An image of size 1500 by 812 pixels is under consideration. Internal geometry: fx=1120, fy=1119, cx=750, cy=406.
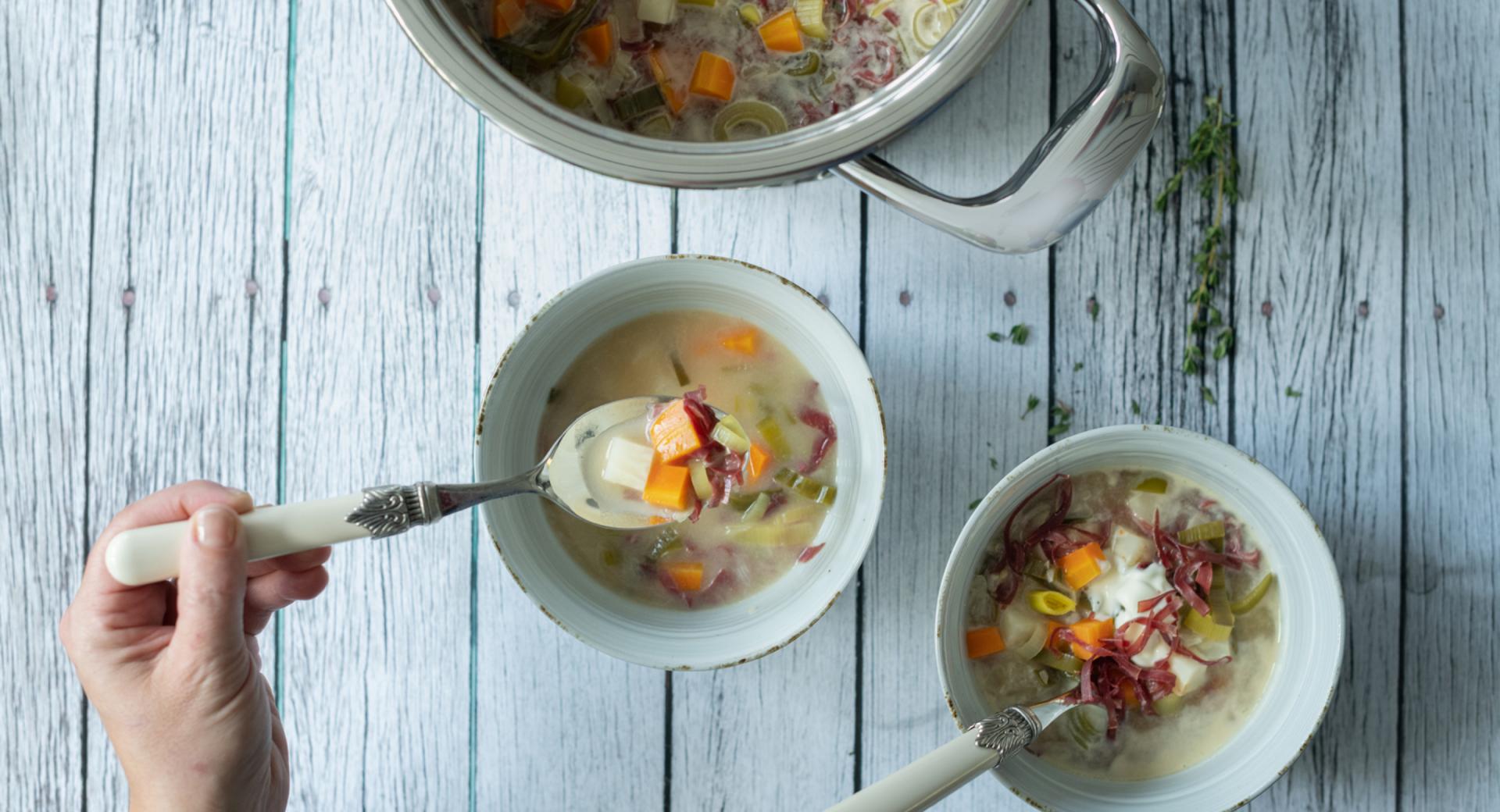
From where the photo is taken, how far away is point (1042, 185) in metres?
0.89

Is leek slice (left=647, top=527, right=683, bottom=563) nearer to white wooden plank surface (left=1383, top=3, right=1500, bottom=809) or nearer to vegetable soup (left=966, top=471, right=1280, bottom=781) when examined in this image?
vegetable soup (left=966, top=471, right=1280, bottom=781)

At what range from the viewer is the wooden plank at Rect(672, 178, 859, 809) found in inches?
46.3

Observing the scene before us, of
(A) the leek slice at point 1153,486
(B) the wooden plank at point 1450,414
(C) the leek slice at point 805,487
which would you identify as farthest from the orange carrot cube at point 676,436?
(B) the wooden plank at point 1450,414

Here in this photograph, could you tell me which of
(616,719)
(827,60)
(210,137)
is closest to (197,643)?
(616,719)

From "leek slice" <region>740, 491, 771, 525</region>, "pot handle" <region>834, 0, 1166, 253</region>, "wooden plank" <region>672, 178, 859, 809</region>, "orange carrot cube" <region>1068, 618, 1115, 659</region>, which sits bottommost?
"wooden plank" <region>672, 178, 859, 809</region>

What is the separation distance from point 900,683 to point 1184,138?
64cm

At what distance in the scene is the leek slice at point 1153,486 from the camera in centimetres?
111

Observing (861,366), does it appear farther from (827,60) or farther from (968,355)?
(827,60)

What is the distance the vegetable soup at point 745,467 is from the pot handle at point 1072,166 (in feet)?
0.92

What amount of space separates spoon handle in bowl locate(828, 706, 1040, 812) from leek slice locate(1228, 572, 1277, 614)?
244mm

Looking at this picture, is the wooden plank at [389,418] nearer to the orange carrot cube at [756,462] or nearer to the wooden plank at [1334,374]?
the orange carrot cube at [756,462]

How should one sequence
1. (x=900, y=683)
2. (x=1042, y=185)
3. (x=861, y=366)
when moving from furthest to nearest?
(x=900, y=683) < (x=861, y=366) < (x=1042, y=185)

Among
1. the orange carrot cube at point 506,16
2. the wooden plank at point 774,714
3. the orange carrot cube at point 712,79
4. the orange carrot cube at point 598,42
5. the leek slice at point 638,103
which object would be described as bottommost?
the wooden plank at point 774,714

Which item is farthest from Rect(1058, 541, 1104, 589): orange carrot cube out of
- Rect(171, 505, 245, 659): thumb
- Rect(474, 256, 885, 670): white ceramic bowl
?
Rect(171, 505, 245, 659): thumb
